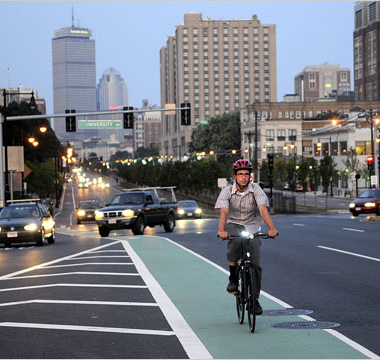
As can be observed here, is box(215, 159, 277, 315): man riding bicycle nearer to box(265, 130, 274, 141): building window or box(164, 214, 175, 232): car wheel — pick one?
box(164, 214, 175, 232): car wheel

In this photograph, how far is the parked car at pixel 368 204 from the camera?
4876cm

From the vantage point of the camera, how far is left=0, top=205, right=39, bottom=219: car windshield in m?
31.9

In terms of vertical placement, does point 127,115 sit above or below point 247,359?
above

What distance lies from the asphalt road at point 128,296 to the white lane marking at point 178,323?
0.11 feet

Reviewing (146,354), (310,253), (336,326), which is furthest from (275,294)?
(310,253)

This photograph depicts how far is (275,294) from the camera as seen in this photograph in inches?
564

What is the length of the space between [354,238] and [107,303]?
53.6 feet

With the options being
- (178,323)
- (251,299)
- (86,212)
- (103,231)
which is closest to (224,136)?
(86,212)

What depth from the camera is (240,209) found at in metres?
10.9

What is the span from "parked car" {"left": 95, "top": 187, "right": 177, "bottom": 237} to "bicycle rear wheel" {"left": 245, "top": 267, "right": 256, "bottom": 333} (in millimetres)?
24512

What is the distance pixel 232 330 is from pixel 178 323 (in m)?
0.90

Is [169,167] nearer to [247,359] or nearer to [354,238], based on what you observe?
[354,238]

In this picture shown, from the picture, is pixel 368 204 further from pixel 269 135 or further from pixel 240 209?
pixel 269 135

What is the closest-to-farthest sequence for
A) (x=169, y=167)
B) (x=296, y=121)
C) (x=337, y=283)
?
(x=337, y=283) → (x=169, y=167) → (x=296, y=121)
